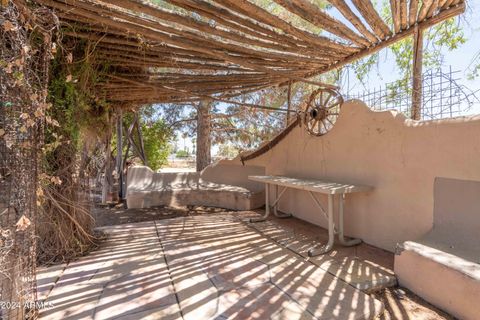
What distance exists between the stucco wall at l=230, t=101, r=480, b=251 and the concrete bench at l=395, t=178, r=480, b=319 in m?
0.13

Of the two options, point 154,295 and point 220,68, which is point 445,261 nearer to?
point 154,295

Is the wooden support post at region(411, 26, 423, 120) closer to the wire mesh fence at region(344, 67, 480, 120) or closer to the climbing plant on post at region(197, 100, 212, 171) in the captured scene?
the wire mesh fence at region(344, 67, 480, 120)

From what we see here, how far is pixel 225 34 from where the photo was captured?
2531 millimetres

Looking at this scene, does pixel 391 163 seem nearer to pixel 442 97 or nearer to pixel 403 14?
pixel 442 97

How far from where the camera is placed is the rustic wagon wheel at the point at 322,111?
171 inches

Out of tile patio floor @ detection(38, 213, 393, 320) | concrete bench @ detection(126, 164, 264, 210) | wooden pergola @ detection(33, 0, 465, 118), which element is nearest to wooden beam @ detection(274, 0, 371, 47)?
wooden pergola @ detection(33, 0, 465, 118)

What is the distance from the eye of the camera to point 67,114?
2.74 m

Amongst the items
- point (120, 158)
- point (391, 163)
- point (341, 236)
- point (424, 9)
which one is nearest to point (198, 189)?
point (120, 158)

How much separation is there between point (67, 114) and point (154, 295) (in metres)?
2.06

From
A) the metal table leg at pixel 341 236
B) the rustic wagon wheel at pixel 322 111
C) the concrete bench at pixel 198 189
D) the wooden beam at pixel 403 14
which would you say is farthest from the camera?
the concrete bench at pixel 198 189

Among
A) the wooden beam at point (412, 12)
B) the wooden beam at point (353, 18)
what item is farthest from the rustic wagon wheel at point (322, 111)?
the wooden beam at point (412, 12)

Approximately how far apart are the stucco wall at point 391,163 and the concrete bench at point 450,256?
128 millimetres

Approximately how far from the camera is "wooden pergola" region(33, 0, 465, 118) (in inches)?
86.8

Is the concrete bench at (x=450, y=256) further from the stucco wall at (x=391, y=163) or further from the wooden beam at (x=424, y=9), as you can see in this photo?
the wooden beam at (x=424, y=9)
